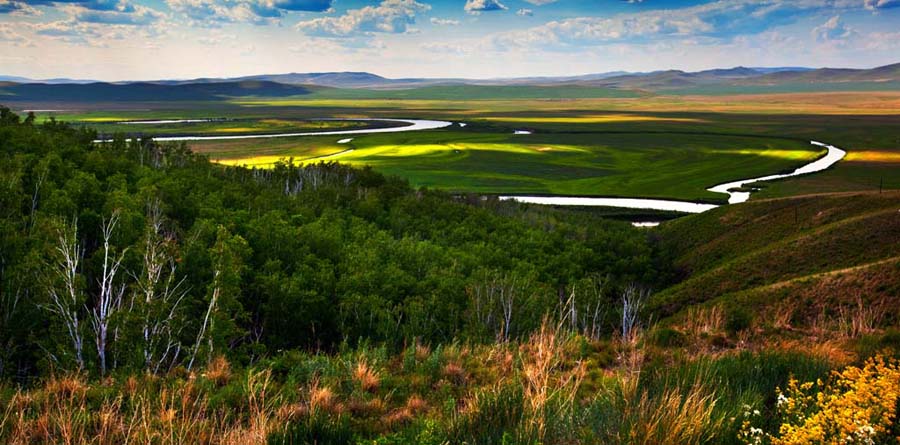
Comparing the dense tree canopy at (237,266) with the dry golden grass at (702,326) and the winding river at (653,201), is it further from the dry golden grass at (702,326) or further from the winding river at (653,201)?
the winding river at (653,201)

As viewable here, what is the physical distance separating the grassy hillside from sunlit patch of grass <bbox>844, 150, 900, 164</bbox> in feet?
325

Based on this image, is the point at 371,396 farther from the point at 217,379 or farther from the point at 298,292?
the point at 298,292

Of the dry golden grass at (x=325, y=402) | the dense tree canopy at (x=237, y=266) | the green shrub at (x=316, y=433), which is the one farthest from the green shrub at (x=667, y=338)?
the dense tree canopy at (x=237, y=266)

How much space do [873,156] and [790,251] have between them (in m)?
141

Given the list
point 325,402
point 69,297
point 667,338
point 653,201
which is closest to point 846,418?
point 325,402

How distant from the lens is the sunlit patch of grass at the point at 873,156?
176 metres

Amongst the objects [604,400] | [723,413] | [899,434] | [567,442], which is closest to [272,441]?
[567,442]

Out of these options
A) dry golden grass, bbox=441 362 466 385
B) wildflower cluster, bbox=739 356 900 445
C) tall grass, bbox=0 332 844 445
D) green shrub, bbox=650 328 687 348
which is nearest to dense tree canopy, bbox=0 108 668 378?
tall grass, bbox=0 332 844 445

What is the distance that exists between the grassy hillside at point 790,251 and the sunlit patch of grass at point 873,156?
325 feet

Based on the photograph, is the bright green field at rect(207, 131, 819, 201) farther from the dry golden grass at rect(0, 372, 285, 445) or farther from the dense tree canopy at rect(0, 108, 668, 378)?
the dry golden grass at rect(0, 372, 285, 445)

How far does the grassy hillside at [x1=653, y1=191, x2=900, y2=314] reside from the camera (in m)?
50.2

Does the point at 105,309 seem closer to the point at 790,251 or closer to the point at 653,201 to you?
the point at 790,251

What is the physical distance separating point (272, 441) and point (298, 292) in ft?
111

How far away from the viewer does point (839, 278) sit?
50688mm
